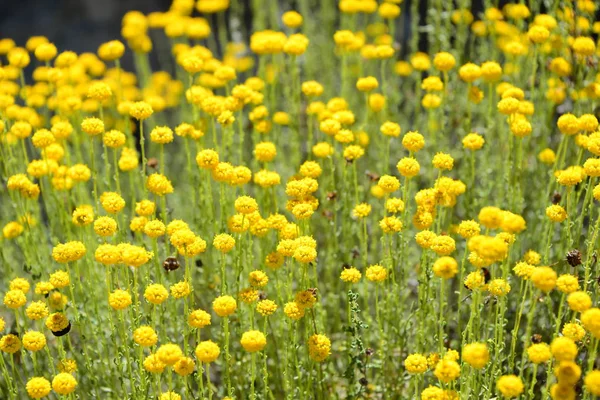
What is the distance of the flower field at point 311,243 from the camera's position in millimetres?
2160

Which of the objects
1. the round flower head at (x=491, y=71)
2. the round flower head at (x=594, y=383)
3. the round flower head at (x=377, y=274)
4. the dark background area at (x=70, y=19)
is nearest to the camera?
the round flower head at (x=594, y=383)

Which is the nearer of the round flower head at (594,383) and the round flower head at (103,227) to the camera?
the round flower head at (594,383)

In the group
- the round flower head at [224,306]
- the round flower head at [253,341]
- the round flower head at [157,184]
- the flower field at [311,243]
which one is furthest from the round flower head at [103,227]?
the round flower head at [253,341]

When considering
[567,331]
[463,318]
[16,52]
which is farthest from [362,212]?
[16,52]

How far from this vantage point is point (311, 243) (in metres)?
2.25

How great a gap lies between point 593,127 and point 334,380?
1400 mm

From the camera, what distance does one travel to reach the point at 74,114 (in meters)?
3.43

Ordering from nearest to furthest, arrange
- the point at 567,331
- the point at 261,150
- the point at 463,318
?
the point at 567,331
the point at 261,150
the point at 463,318

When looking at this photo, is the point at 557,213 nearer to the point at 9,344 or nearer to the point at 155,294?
the point at 155,294

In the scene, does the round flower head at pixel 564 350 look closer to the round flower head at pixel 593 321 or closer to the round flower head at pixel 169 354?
the round flower head at pixel 593 321

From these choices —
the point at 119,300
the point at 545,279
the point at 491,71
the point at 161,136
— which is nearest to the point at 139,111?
the point at 161,136

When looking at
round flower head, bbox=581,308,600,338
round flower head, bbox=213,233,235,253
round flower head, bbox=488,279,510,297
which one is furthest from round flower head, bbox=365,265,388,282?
round flower head, bbox=581,308,600,338

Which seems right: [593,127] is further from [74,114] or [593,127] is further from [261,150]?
[74,114]

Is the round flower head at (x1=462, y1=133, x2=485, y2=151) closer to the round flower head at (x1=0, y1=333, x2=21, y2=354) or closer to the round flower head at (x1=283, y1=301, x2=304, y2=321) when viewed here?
the round flower head at (x1=283, y1=301, x2=304, y2=321)
